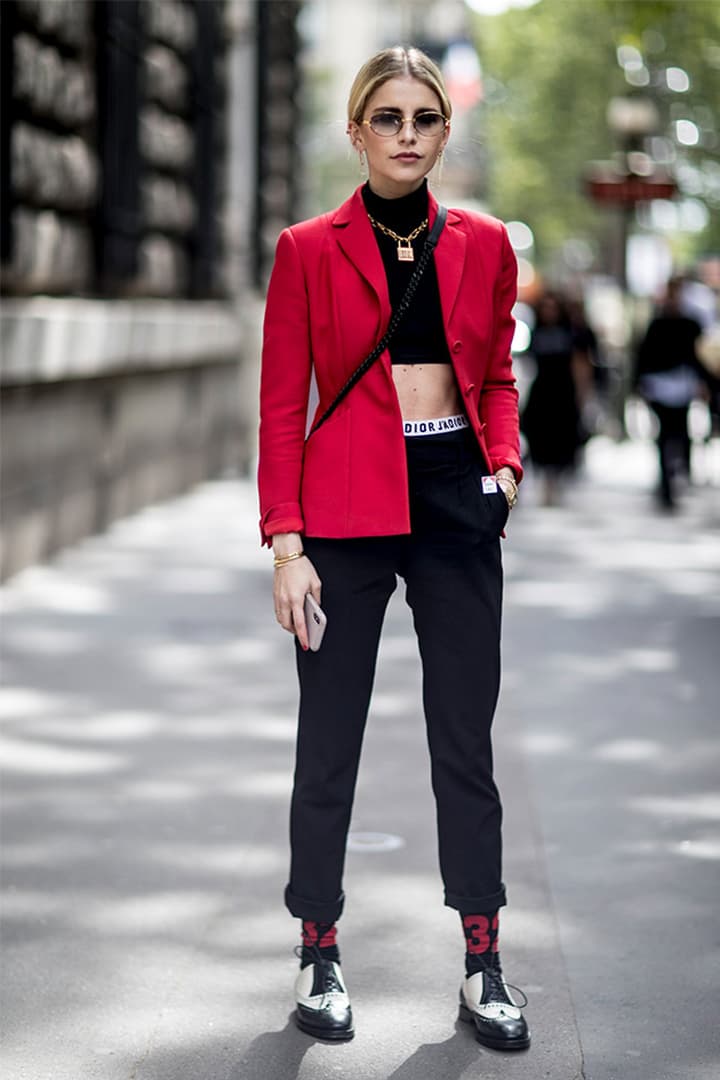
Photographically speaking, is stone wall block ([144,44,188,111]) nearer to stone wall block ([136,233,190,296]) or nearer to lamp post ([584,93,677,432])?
stone wall block ([136,233,190,296])

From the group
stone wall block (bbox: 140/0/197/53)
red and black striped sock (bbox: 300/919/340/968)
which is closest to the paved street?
red and black striped sock (bbox: 300/919/340/968)

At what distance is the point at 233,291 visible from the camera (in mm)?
16750

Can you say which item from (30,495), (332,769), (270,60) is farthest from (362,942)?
(270,60)

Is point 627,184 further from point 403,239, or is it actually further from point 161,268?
point 403,239

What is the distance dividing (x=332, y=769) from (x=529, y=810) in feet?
6.35

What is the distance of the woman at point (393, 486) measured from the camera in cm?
373

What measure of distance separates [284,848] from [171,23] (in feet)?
30.1

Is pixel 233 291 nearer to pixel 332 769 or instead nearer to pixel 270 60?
pixel 270 60

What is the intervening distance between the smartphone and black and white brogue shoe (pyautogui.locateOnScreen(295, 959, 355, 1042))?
26.9 inches

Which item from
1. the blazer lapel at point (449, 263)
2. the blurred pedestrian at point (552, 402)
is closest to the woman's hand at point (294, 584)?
the blazer lapel at point (449, 263)

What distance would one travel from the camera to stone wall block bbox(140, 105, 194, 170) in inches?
502

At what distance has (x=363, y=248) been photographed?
3734 millimetres

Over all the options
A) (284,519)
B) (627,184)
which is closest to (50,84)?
(284,519)

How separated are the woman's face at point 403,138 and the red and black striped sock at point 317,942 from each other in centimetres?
148
